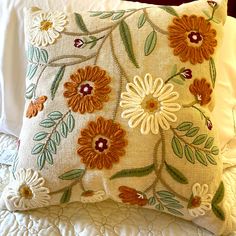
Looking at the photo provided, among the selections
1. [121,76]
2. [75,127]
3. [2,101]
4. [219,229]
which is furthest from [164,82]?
[2,101]

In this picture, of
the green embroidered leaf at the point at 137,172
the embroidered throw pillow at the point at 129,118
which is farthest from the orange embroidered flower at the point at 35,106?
the green embroidered leaf at the point at 137,172

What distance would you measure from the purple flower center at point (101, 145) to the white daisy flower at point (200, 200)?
0.19 metres

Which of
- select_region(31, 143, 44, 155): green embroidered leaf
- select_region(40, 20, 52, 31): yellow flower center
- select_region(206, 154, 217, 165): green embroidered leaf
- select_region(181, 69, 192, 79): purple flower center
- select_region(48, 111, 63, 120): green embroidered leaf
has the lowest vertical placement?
select_region(31, 143, 44, 155): green embroidered leaf

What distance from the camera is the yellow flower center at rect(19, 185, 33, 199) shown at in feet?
2.72

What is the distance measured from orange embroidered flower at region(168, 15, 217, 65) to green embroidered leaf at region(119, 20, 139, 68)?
80mm

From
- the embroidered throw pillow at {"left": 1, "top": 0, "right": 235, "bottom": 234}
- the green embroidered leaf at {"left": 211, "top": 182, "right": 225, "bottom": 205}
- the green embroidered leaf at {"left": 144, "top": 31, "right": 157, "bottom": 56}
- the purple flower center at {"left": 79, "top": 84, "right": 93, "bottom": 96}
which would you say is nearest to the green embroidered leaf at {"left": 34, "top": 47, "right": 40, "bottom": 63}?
the embroidered throw pillow at {"left": 1, "top": 0, "right": 235, "bottom": 234}

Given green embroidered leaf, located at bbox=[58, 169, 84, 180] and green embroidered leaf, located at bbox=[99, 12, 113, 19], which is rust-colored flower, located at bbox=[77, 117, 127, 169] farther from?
green embroidered leaf, located at bbox=[99, 12, 113, 19]

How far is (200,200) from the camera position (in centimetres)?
79

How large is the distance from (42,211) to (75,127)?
0.20m

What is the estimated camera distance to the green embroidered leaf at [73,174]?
2.62ft

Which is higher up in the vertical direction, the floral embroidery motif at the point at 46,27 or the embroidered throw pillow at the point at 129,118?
the floral embroidery motif at the point at 46,27

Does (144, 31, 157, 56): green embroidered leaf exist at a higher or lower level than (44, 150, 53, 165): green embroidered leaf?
higher

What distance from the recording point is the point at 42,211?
34.4 inches

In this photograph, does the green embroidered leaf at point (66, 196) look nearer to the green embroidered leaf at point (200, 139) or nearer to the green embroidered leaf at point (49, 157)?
the green embroidered leaf at point (49, 157)
